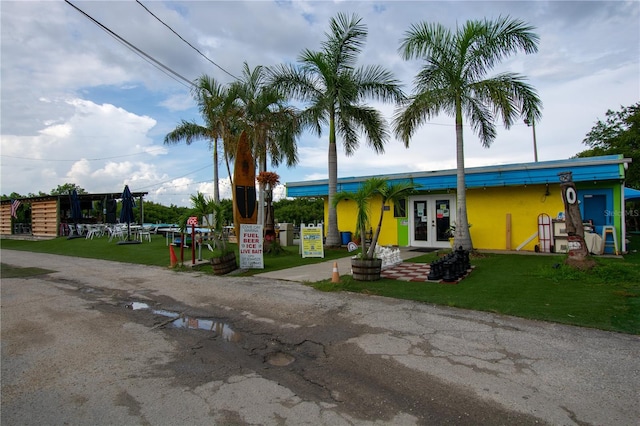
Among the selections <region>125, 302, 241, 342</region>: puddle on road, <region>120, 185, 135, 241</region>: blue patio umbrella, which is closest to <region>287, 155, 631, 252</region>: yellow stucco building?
<region>125, 302, 241, 342</region>: puddle on road

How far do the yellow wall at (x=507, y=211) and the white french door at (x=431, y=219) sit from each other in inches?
33.7

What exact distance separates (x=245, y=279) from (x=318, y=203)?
30413 millimetres

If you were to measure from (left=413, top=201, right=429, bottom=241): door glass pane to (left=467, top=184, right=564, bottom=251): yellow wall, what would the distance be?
173 cm

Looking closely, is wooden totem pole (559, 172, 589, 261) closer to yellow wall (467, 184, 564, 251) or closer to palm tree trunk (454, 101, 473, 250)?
palm tree trunk (454, 101, 473, 250)

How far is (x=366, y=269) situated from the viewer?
28.5ft

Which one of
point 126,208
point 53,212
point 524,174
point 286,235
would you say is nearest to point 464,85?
point 524,174

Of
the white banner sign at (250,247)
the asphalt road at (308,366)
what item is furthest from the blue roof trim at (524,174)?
the asphalt road at (308,366)

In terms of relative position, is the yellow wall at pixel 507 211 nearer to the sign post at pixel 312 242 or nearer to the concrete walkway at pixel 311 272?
the concrete walkway at pixel 311 272

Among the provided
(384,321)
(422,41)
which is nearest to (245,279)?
(384,321)

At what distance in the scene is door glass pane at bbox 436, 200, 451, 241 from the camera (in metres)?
15.6

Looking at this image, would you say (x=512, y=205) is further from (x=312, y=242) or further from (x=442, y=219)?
(x=312, y=242)

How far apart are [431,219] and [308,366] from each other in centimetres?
1279

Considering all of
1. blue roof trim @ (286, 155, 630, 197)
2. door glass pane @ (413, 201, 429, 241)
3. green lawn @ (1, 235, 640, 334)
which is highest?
blue roof trim @ (286, 155, 630, 197)

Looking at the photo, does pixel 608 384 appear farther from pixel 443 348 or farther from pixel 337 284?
pixel 337 284
